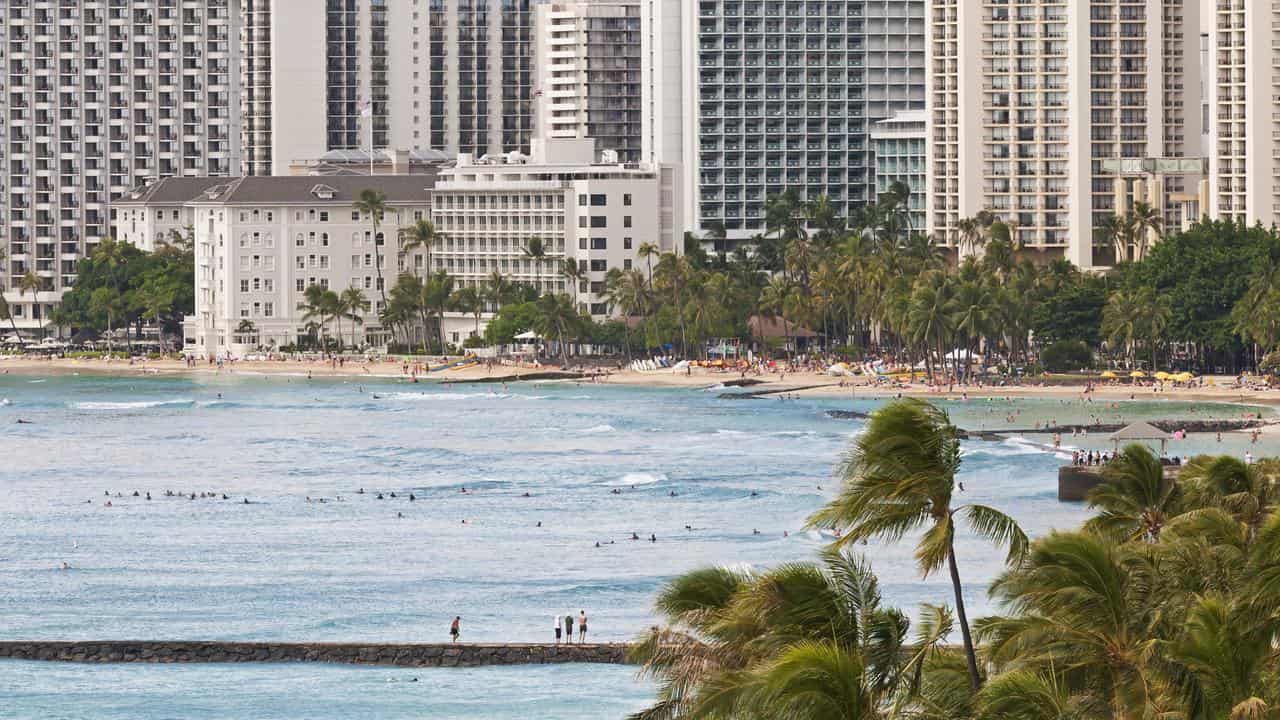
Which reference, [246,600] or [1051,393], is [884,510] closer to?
[246,600]

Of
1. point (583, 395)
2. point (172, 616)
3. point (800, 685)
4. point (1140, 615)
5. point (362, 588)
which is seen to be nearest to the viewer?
point (800, 685)

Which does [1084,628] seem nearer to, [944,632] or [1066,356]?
[944,632]

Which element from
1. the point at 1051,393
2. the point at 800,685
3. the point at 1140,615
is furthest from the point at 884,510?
the point at 1051,393

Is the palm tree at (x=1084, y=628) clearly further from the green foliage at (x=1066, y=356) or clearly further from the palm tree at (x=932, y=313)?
the green foliage at (x=1066, y=356)

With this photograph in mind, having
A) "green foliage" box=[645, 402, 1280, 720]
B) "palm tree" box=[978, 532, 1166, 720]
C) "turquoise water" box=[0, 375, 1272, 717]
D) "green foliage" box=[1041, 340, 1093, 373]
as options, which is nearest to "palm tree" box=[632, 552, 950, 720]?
"green foliage" box=[645, 402, 1280, 720]

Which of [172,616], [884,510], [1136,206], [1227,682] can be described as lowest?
[172,616]

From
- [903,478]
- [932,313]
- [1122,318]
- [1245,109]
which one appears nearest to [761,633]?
[903,478]

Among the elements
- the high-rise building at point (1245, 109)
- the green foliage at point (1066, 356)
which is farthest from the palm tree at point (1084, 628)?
the high-rise building at point (1245, 109)
